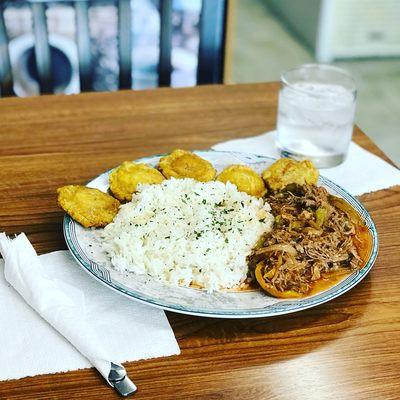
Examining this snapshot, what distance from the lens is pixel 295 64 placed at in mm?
4445

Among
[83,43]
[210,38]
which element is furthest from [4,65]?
[210,38]

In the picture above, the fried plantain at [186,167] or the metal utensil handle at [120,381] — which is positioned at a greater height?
the fried plantain at [186,167]

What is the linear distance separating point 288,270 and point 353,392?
7.6 inches

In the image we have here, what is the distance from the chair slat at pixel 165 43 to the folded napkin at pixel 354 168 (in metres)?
0.51

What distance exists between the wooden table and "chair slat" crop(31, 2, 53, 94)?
259 mm

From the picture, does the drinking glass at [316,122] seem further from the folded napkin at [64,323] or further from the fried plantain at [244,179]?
the folded napkin at [64,323]

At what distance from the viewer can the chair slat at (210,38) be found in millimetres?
1868

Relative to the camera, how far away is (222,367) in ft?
2.83

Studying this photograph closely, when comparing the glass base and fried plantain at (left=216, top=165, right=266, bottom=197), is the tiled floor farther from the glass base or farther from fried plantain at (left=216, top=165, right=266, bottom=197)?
fried plantain at (left=216, top=165, right=266, bottom=197)

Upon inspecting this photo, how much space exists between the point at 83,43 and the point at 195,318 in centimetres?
110

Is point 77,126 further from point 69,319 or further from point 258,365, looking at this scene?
point 258,365

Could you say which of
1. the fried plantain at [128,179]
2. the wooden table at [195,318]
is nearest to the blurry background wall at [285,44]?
the wooden table at [195,318]

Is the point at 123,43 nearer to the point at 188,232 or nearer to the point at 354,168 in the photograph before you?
the point at 354,168

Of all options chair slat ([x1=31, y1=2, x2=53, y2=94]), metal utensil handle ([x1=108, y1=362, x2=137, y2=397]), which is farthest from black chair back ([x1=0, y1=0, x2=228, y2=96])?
metal utensil handle ([x1=108, y1=362, x2=137, y2=397])
